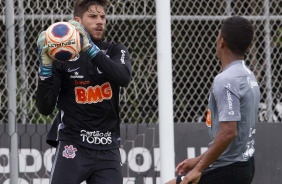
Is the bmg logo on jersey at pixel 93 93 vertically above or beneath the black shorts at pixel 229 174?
above

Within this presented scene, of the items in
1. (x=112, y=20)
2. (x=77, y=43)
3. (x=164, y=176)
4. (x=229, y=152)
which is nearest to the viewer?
(x=229, y=152)

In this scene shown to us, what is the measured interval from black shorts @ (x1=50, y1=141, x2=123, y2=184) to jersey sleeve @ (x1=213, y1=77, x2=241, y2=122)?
1028mm

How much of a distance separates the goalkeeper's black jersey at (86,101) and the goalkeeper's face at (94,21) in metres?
0.12

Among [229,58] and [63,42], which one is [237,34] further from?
[63,42]

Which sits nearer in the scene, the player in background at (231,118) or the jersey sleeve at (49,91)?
the player in background at (231,118)

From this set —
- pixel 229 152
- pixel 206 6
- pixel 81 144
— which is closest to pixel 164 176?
pixel 81 144

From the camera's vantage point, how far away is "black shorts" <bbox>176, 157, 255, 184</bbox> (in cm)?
508

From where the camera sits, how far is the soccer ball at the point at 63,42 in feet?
17.8

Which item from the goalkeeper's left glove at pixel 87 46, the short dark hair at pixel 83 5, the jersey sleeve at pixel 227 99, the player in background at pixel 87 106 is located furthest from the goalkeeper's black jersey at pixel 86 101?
the jersey sleeve at pixel 227 99

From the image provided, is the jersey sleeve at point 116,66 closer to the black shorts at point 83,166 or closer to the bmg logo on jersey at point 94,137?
the bmg logo on jersey at point 94,137

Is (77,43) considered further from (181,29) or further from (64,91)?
(181,29)

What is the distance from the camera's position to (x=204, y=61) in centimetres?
803

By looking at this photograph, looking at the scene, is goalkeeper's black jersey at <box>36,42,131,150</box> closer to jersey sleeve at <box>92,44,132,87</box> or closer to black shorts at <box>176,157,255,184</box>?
jersey sleeve at <box>92,44,132,87</box>

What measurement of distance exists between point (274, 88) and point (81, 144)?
9.88 feet
